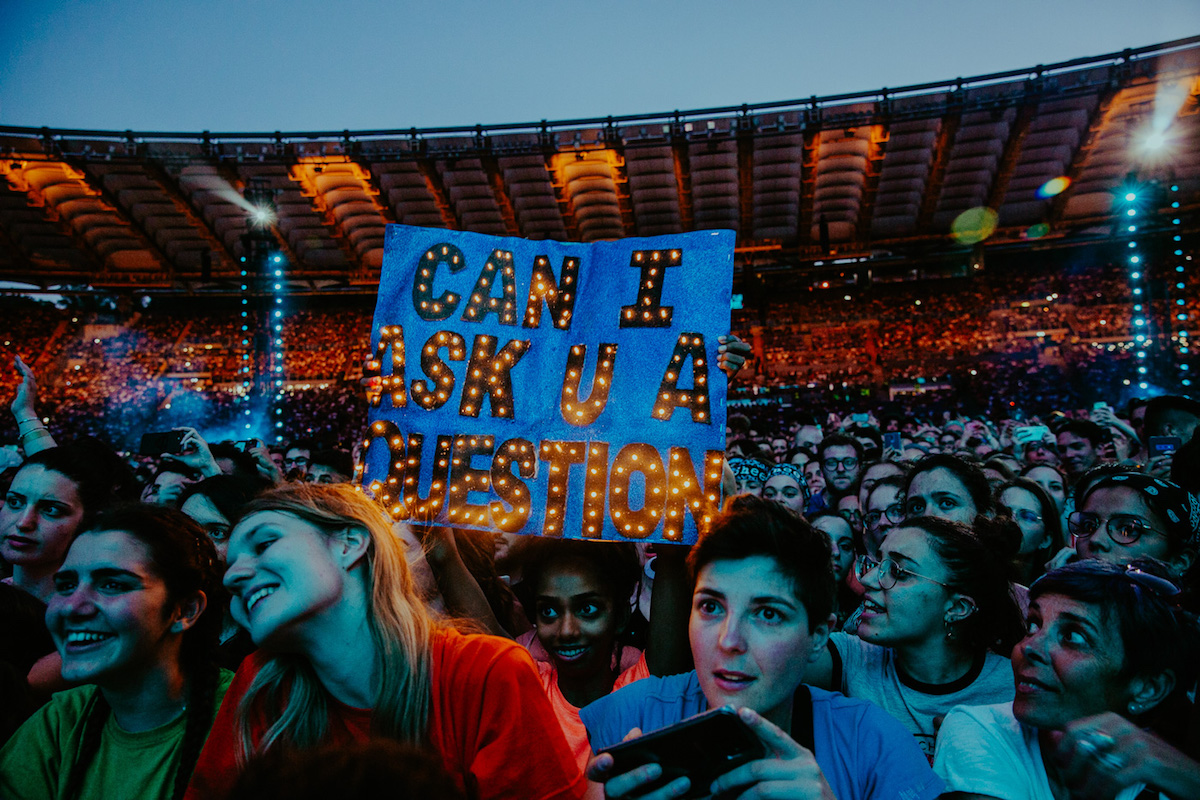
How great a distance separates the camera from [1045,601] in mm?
2150

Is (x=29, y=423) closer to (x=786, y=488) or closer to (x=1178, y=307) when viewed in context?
(x=786, y=488)

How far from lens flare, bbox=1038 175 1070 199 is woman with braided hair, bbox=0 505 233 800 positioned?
91.9ft

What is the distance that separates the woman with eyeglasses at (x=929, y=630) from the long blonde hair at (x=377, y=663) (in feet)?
5.17

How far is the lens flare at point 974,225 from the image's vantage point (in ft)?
82.6

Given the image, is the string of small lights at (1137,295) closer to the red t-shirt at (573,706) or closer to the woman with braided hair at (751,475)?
the woman with braided hair at (751,475)

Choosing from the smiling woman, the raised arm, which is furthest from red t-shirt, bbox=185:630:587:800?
the raised arm

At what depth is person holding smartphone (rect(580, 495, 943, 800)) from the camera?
1.87 metres

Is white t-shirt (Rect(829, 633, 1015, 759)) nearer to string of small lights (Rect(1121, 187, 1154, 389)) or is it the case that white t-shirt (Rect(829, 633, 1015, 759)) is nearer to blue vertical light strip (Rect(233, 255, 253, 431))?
string of small lights (Rect(1121, 187, 1154, 389))

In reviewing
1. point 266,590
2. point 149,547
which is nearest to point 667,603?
point 266,590

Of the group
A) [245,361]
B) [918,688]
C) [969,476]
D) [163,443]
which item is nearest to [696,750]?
[918,688]

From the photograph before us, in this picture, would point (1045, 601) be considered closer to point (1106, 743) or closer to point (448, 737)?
point (1106, 743)

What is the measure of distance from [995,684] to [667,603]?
1239 millimetres

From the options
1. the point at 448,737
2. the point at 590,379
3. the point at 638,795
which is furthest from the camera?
the point at 590,379

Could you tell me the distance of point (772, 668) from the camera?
190 centimetres
